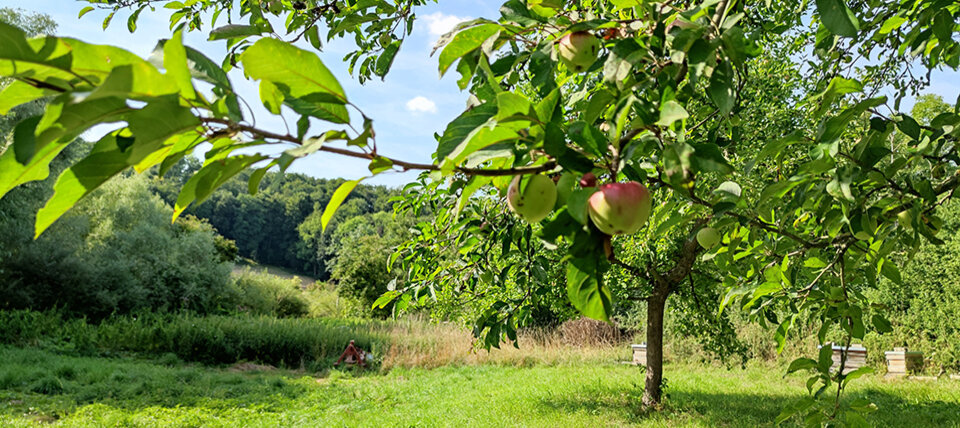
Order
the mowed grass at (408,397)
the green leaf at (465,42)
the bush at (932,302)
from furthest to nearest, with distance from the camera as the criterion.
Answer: the bush at (932,302)
the mowed grass at (408,397)
the green leaf at (465,42)

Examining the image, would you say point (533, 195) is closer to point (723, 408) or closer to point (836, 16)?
point (836, 16)

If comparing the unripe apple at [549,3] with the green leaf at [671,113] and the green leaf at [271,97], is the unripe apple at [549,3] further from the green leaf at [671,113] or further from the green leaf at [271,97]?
the green leaf at [271,97]

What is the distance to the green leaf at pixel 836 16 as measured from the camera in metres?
0.62

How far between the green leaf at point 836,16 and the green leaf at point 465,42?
1.20 feet

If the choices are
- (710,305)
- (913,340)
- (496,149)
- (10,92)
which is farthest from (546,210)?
(913,340)

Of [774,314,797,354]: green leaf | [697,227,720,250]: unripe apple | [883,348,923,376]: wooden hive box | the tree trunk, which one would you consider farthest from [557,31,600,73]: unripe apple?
[883,348,923,376]: wooden hive box

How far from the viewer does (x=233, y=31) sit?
0.56 meters

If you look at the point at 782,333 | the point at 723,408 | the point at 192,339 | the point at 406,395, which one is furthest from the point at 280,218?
the point at 782,333

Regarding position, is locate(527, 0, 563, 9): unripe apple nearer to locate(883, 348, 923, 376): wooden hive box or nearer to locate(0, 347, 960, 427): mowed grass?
locate(0, 347, 960, 427): mowed grass

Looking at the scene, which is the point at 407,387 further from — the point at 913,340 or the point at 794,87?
the point at 913,340

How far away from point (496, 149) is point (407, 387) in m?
6.34

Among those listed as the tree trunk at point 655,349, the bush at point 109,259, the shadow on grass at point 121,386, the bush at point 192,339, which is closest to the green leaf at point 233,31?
the tree trunk at point 655,349

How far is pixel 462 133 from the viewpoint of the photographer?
1.56 ft

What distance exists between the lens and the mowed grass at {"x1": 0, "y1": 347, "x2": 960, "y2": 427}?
443 cm
